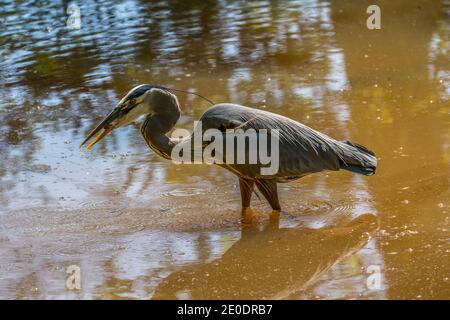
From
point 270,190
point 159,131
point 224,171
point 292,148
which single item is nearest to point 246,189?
point 270,190

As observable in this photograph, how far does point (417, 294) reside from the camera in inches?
206

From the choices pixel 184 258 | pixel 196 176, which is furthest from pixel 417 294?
pixel 196 176

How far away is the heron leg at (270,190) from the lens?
6.60 m

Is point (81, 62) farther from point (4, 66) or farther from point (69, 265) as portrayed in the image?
point (69, 265)

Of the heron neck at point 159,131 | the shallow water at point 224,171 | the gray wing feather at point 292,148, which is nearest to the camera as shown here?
the shallow water at point 224,171

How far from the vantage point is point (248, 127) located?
6539 mm

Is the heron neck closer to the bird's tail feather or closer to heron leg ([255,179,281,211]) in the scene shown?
heron leg ([255,179,281,211])

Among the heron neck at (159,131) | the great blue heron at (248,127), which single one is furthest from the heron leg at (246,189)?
the heron neck at (159,131)

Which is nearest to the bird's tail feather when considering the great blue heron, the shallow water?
the great blue heron

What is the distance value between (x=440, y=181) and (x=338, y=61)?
3.85m

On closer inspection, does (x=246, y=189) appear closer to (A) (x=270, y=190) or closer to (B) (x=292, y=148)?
(A) (x=270, y=190)

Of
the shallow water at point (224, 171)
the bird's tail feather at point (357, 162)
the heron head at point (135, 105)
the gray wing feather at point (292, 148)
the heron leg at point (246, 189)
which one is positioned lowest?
the shallow water at point (224, 171)

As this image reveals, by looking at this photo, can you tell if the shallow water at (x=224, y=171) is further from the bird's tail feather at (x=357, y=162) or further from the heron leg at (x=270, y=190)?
the bird's tail feather at (x=357, y=162)

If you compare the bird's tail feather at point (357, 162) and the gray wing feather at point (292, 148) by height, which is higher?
the gray wing feather at point (292, 148)
